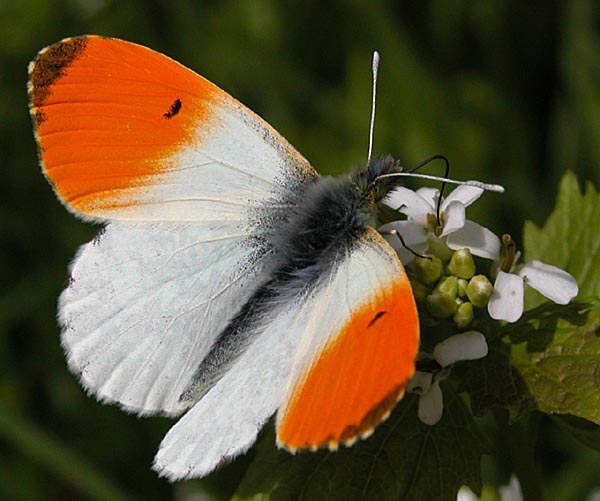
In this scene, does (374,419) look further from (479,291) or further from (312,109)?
(312,109)

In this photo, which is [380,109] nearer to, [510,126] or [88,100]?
[510,126]

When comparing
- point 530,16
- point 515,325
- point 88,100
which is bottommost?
point 530,16

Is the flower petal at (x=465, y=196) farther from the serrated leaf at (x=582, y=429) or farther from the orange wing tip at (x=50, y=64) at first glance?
the orange wing tip at (x=50, y=64)


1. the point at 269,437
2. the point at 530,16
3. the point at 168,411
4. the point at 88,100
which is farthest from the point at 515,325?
the point at 530,16

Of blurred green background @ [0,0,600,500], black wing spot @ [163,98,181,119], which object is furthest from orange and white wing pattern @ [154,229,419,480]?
blurred green background @ [0,0,600,500]

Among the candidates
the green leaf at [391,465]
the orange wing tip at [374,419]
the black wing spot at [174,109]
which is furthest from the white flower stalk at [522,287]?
the black wing spot at [174,109]
